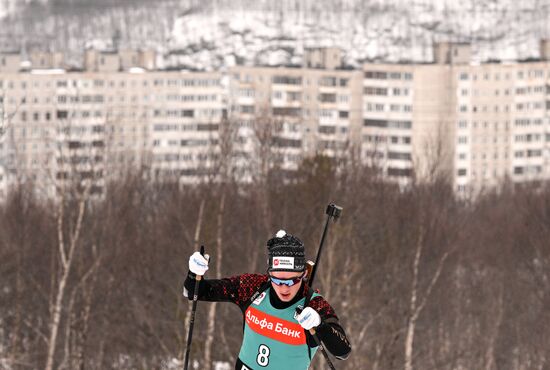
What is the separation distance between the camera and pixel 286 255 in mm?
7832

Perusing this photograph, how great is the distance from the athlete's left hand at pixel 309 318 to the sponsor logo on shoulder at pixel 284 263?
14.5 inches

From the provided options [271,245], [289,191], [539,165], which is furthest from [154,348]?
[539,165]

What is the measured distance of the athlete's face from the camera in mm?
7773

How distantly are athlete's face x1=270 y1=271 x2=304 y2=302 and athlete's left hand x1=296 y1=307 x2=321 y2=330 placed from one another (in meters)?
0.35

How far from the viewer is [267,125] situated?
38.4 m

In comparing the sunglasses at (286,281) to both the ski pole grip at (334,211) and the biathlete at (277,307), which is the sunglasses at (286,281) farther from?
the ski pole grip at (334,211)

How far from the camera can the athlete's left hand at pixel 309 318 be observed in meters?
7.44

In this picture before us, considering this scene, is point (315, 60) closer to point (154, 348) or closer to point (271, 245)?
point (154, 348)

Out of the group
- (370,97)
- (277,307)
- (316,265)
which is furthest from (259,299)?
(370,97)

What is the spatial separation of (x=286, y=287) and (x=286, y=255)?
0.58 ft

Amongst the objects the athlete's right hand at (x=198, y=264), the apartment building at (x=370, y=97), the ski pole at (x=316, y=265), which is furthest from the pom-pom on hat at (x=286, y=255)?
the apartment building at (x=370, y=97)

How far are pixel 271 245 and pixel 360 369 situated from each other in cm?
1799

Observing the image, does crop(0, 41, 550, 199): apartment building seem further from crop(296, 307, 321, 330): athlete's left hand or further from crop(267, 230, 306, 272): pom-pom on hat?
crop(296, 307, 321, 330): athlete's left hand

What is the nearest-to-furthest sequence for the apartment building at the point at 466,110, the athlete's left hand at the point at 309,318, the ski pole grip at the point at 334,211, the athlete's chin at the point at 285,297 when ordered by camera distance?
1. the athlete's left hand at the point at 309,318
2. the athlete's chin at the point at 285,297
3. the ski pole grip at the point at 334,211
4. the apartment building at the point at 466,110
